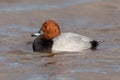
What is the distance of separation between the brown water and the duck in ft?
0.52

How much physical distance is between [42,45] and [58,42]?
33 cm

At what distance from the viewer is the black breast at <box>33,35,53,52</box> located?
8.63 meters

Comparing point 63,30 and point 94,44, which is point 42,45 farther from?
point 63,30

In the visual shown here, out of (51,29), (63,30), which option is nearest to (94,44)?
(51,29)

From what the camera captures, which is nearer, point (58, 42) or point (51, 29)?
point (58, 42)

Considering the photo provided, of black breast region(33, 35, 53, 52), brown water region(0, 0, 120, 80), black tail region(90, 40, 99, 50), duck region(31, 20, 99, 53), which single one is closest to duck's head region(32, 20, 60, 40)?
duck region(31, 20, 99, 53)

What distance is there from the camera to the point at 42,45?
874cm

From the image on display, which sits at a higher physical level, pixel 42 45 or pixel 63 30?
pixel 63 30

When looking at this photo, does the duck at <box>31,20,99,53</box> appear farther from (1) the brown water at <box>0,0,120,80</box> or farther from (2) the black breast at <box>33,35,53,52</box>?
(1) the brown water at <box>0,0,120,80</box>

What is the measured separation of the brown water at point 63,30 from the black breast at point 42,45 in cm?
13

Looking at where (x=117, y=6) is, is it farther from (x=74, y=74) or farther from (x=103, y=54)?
(x=74, y=74)

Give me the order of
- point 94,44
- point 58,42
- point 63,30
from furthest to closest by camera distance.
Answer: point 63,30 → point 94,44 → point 58,42

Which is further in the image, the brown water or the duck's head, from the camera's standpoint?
the duck's head

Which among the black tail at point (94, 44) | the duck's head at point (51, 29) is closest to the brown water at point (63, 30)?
the black tail at point (94, 44)
